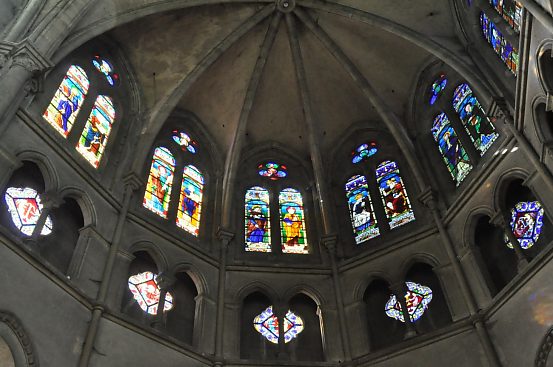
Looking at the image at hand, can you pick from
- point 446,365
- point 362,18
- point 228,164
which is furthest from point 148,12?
point 446,365

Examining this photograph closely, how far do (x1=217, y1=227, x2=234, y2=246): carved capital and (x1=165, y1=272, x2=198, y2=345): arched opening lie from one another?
152cm

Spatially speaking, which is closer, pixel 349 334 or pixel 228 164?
pixel 349 334

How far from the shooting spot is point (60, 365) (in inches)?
385

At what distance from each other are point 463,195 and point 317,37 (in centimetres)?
681

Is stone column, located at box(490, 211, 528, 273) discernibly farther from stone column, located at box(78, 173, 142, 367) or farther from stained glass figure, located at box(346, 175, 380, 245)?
stone column, located at box(78, 173, 142, 367)

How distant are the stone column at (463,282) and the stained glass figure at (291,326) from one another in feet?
13.4

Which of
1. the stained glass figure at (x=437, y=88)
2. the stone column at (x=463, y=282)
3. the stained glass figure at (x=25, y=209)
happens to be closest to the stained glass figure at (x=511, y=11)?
the stained glass figure at (x=437, y=88)

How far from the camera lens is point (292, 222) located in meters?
16.8

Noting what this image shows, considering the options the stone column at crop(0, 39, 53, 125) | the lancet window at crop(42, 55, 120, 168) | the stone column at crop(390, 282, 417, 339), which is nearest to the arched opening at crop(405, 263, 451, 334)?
the stone column at crop(390, 282, 417, 339)

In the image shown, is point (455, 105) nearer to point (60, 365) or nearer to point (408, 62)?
point (408, 62)

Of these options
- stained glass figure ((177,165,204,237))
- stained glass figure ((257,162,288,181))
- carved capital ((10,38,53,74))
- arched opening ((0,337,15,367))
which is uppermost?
stained glass figure ((257,162,288,181))

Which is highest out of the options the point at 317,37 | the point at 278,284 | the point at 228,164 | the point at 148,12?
the point at 317,37

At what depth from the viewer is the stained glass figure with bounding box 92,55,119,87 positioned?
49.3 ft

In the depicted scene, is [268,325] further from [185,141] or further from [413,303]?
[185,141]
